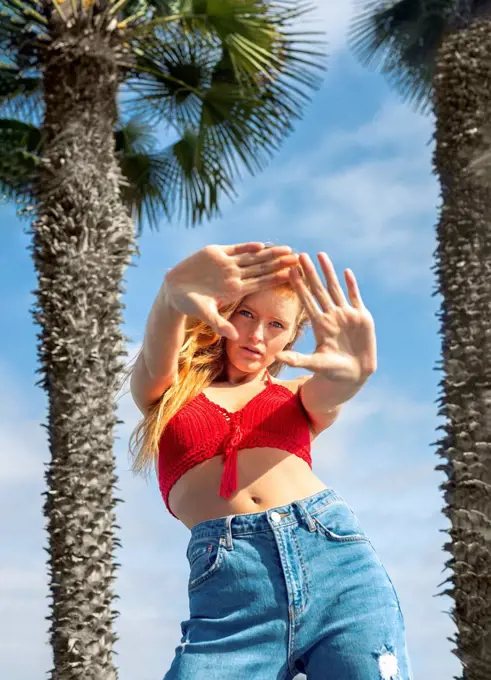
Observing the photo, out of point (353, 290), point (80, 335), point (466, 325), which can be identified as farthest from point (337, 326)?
point (80, 335)

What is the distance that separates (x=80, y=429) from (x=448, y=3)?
655 centimetres

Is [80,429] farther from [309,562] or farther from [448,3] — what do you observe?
[448,3]

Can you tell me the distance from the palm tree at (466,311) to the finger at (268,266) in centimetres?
338

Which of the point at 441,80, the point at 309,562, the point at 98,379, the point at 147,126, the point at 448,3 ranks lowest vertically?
the point at 309,562

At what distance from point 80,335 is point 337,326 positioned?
427 cm

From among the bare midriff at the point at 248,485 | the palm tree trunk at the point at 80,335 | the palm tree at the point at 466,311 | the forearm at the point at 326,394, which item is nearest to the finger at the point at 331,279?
the forearm at the point at 326,394

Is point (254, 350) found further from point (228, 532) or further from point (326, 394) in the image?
point (228, 532)

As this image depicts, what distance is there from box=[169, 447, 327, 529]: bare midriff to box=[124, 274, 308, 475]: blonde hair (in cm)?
22

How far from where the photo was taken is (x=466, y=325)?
6008 millimetres

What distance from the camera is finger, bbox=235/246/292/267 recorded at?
256 centimetres

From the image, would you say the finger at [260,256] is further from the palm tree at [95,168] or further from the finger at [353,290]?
the palm tree at [95,168]

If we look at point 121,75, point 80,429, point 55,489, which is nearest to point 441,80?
point 121,75

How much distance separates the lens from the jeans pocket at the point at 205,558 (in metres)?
2.55

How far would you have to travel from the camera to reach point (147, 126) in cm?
940
